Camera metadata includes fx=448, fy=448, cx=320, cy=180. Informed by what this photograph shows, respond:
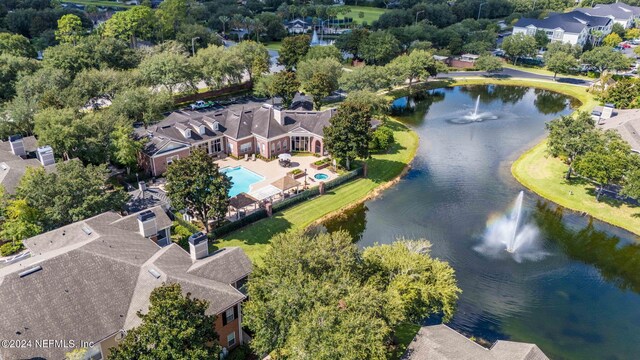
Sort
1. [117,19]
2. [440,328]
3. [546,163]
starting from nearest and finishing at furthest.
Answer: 1. [440,328]
2. [546,163]
3. [117,19]

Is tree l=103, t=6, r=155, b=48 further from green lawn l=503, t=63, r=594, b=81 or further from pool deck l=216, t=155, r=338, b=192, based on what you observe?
green lawn l=503, t=63, r=594, b=81

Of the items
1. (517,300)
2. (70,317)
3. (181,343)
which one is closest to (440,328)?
(517,300)

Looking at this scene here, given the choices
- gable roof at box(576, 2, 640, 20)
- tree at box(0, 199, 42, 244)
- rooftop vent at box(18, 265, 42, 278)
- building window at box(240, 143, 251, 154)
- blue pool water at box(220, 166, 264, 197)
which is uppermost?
gable roof at box(576, 2, 640, 20)

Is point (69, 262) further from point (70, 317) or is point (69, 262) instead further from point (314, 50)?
point (314, 50)

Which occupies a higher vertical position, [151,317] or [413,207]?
[151,317]

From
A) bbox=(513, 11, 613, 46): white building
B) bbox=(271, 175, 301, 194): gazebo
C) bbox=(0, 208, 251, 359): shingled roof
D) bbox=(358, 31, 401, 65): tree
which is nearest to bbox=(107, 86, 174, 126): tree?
bbox=(271, 175, 301, 194): gazebo

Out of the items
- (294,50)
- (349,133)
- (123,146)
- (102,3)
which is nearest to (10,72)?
(123,146)
